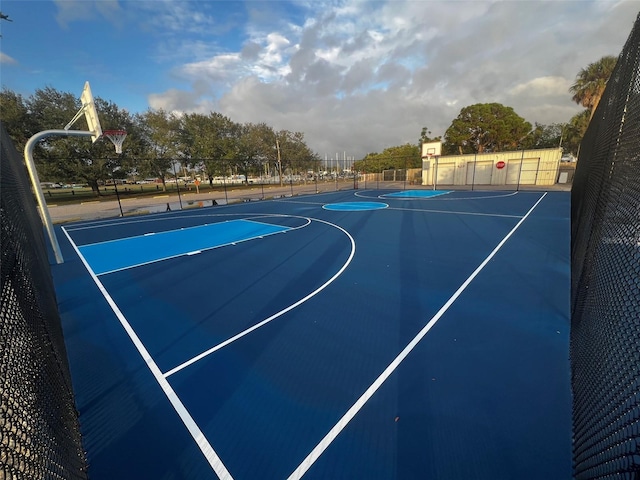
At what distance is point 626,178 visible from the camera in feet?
8.96

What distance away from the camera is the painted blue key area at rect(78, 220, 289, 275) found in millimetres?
8633

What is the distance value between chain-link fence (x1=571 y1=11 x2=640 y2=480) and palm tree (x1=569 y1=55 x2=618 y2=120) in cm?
3161

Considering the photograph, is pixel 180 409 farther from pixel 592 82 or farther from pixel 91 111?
Result: pixel 592 82

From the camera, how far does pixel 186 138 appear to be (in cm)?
4078

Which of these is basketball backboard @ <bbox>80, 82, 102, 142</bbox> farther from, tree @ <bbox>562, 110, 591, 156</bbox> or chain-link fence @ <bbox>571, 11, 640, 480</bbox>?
tree @ <bbox>562, 110, 591, 156</bbox>

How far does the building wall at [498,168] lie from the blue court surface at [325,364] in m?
24.2

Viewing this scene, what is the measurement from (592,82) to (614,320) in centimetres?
3523

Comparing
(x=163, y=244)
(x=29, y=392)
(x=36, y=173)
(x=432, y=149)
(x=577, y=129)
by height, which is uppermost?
(x=577, y=129)

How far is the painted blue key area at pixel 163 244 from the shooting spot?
340 inches

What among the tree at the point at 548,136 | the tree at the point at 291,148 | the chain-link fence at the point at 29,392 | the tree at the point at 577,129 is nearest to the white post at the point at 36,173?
the chain-link fence at the point at 29,392

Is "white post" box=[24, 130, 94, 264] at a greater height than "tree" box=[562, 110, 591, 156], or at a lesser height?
lesser

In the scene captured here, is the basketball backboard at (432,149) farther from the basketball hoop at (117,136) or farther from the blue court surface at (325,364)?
the basketball hoop at (117,136)

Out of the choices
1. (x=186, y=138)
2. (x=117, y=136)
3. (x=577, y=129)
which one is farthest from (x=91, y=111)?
(x=577, y=129)

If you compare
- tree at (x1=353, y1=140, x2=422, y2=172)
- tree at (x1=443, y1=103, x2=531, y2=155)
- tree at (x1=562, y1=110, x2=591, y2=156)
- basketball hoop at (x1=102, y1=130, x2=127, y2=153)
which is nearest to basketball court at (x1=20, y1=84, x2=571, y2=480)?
basketball hoop at (x1=102, y1=130, x2=127, y2=153)
